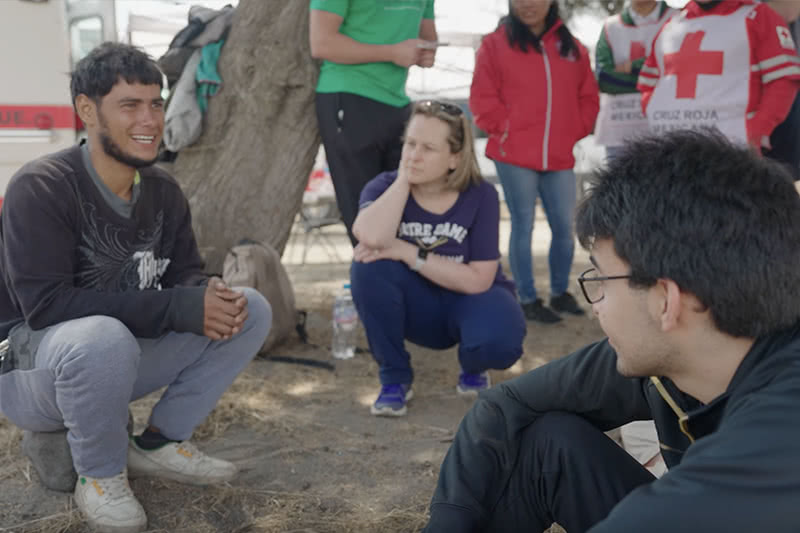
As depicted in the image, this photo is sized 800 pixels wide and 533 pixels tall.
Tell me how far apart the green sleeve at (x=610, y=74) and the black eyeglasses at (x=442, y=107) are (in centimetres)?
174

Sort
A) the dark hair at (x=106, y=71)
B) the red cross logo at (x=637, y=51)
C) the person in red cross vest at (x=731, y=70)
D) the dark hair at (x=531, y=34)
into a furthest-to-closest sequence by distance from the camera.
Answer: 1. the red cross logo at (x=637, y=51)
2. the dark hair at (x=531, y=34)
3. the person in red cross vest at (x=731, y=70)
4. the dark hair at (x=106, y=71)

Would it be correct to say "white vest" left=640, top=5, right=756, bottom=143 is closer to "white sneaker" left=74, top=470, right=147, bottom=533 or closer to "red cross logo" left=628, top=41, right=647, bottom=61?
"red cross logo" left=628, top=41, right=647, bottom=61

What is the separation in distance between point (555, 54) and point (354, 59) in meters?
1.35

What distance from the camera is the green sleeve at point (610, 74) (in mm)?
4965

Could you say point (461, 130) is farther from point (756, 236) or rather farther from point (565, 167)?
point (756, 236)

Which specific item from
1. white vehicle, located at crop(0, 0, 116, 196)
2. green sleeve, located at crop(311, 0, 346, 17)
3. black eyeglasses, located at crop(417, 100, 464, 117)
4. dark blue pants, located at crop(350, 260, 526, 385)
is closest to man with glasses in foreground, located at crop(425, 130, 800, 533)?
dark blue pants, located at crop(350, 260, 526, 385)

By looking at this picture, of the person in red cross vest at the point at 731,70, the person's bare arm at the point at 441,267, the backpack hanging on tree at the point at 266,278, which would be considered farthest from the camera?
the backpack hanging on tree at the point at 266,278

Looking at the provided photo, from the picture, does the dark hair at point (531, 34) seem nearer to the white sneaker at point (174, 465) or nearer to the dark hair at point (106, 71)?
the dark hair at point (106, 71)

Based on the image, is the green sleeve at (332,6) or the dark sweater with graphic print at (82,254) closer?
the dark sweater with graphic print at (82,254)

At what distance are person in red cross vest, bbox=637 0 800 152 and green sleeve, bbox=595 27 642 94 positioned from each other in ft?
2.35

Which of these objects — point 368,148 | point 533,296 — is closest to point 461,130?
point 368,148

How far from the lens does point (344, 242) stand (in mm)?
9805

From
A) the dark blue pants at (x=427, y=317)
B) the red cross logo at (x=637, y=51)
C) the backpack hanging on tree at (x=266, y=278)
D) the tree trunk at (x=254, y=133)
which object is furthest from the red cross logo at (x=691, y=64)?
the backpack hanging on tree at (x=266, y=278)

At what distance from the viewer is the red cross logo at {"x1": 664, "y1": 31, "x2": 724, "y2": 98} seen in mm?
4098
